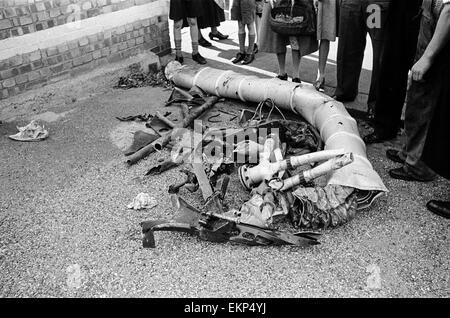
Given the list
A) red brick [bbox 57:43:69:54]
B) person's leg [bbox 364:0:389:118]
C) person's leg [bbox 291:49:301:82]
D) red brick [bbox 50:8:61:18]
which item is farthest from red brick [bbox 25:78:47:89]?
person's leg [bbox 364:0:389:118]

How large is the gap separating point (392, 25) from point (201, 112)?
238 cm

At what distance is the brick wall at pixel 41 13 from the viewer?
16.6ft

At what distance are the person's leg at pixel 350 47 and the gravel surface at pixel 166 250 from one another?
1294mm

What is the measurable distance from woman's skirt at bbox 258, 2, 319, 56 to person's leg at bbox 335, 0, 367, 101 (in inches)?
18.7

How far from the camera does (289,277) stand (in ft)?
9.21

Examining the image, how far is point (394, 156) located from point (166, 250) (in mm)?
2467

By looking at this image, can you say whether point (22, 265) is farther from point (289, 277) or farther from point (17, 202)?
point (289, 277)

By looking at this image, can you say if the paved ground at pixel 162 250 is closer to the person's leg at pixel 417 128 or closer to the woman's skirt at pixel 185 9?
the person's leg at pixel 417 128

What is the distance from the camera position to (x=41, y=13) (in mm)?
5340

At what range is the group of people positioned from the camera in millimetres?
3299

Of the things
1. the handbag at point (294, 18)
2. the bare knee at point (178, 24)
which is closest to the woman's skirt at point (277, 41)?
the handbag at point (294, 18)

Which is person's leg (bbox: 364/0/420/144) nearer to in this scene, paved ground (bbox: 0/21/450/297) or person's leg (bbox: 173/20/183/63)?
paved ground (bbox: 0/21/450/297)

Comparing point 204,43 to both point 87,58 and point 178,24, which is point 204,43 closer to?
point 178,24
